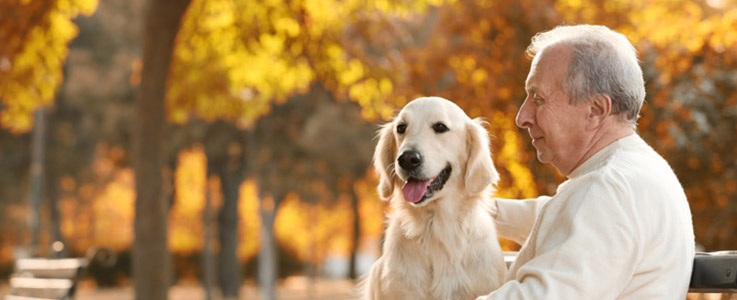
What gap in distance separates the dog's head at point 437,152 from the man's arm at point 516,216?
0.26 m

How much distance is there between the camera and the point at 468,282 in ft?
12.2

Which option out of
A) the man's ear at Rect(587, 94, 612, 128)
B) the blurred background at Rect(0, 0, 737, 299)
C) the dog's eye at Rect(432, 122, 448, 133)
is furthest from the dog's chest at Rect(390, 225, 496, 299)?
the man's ear at Rect(587, 94, 612, 128)

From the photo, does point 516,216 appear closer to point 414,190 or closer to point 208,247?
point 414,190

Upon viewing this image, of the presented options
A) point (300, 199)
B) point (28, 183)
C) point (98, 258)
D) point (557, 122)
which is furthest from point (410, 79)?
point (28, 183)

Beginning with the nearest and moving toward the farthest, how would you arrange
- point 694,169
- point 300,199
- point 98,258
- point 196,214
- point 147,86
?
point 98,258, point 147,86, point 694,169, point 300,199, point 196,214

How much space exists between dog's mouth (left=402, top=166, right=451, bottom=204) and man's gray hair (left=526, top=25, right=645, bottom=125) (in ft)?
5.57

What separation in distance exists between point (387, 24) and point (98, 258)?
9.30 m

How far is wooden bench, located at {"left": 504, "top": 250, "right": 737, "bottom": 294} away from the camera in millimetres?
2410

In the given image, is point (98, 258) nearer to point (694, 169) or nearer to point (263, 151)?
point (694, 169)

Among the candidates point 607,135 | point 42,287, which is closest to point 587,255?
point 607,135

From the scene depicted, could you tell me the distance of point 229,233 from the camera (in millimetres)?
30844

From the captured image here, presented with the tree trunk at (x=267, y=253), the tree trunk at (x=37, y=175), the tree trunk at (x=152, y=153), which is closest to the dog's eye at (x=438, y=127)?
the tree trunk at (x=152, y=153)

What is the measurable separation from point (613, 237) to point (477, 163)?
6.59 feet

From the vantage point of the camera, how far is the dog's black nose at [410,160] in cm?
403
